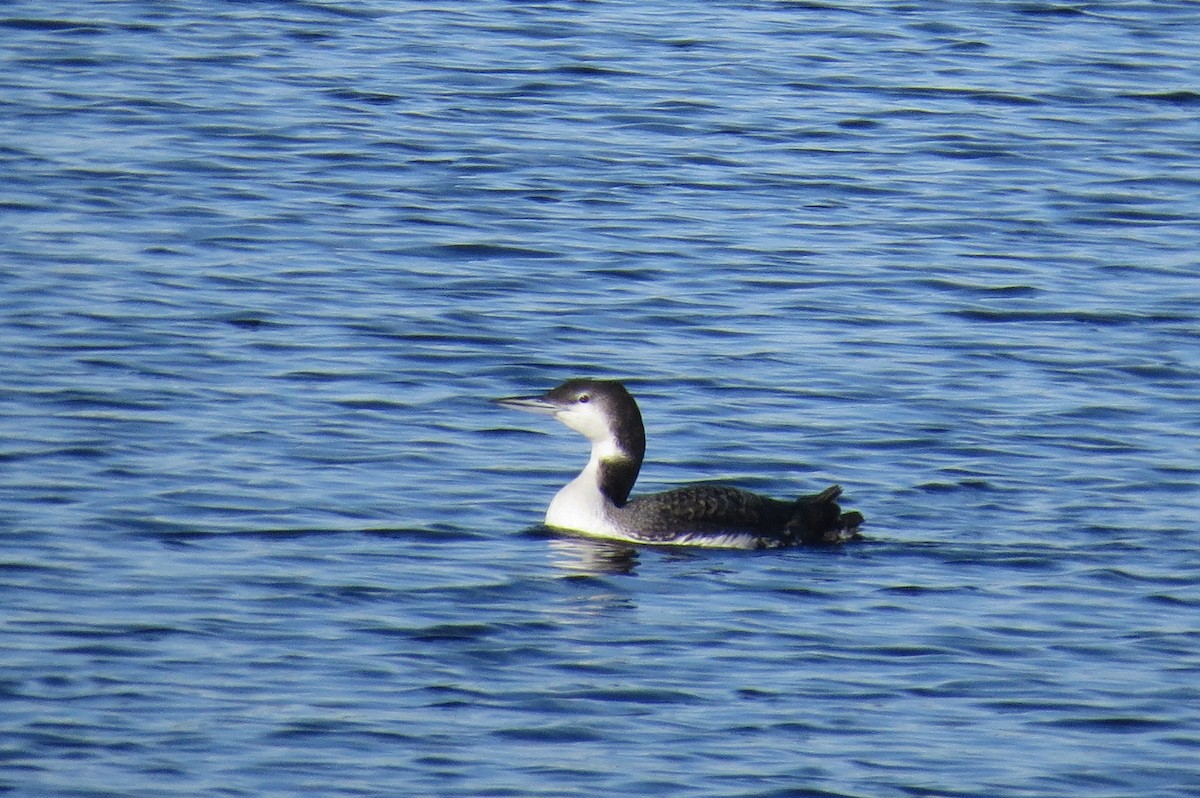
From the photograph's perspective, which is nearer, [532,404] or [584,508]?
[584,508]

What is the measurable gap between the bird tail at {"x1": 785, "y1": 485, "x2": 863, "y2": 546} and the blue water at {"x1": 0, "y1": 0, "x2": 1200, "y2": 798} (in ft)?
0.45

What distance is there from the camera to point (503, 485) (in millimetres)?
11750

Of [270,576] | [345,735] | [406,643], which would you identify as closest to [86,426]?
[270,576]

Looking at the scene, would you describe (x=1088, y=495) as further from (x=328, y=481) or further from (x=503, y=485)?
(x=328, y=481)

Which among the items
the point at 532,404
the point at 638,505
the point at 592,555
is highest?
the point at 532,404

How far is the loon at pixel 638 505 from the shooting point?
1086 cm

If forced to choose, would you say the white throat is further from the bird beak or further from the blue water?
the bird beak

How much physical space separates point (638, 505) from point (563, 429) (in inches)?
81.7

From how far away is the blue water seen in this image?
8.58 meters

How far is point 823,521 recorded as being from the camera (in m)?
10.8

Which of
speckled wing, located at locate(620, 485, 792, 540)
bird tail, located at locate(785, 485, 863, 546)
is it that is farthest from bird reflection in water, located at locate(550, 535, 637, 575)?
bird tail, located at locate(785, 485, 863, 546)

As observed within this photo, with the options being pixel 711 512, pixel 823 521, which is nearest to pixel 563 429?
pixel 711 512

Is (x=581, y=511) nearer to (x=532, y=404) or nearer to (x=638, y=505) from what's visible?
(x=638, y=505)

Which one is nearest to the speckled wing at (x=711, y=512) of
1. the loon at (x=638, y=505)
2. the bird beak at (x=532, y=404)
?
the loon at (x=638, y=505)
